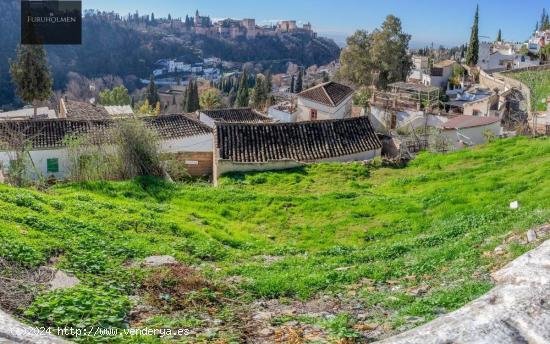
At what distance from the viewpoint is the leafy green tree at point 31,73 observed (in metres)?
31.9

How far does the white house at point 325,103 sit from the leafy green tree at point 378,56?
11.4 metres

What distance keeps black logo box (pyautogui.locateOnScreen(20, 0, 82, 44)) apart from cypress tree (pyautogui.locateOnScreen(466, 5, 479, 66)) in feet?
154

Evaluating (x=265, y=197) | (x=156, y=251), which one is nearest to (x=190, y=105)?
(x=265, y=197)

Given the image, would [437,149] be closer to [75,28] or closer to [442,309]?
[442,309]

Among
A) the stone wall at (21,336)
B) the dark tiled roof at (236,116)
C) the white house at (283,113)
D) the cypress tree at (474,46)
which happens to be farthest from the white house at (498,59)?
the stone wall at (21,336)

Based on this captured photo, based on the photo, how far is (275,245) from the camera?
11531 millimetres

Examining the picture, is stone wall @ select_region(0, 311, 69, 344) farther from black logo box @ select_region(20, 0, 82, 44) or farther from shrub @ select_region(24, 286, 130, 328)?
black logo box @ select_region(20, 0, 82, 44)

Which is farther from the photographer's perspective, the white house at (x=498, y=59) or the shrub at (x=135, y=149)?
the white house at (x=498, y=59)

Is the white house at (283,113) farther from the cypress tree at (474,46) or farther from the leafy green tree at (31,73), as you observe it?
the cypress tree at (474,46)

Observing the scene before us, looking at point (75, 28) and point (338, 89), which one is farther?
point (338, 89)

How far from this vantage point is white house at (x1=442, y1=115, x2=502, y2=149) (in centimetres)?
2442

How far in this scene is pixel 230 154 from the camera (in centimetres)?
1975

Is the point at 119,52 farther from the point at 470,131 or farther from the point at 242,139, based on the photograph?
the point at 242,139

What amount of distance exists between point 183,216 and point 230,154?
7006 millimetres
